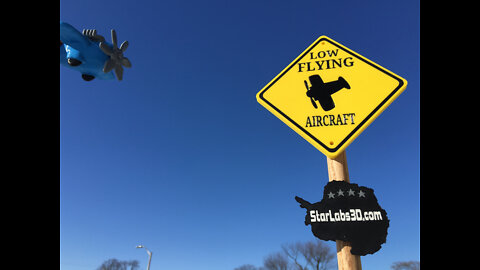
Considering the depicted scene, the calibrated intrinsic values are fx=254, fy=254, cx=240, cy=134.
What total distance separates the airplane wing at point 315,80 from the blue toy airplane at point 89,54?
152 inches

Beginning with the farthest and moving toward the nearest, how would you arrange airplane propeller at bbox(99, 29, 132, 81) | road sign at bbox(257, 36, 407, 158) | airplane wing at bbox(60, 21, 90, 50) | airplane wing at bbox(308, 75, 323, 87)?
airplane propeller at bbox(99, 29, 132, 81) → airplane wing at bbox(60, 21, 90, 50) → airplane wing at bbox(308, 75, 323, 87) → road sign at bbox(257, 36, 407, 158)

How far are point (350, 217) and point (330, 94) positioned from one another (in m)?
0.69

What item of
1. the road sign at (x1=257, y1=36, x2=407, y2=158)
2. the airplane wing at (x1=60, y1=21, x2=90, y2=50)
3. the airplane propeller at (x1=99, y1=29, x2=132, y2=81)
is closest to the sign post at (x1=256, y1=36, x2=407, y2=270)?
the road sign at (x1=257, y1=36, x2=407, y2=158)

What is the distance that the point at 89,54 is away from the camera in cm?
412

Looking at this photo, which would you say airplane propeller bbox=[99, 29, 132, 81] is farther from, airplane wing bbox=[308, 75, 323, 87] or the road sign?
airplane wing bbox=[308, 75, 323, 87]

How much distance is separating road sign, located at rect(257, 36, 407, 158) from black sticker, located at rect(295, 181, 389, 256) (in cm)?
24

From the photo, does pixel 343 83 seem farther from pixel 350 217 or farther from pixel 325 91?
pixel 350 217

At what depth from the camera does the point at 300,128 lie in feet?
5.03

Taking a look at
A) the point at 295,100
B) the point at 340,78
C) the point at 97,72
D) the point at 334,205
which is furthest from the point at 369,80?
the point at 97,72

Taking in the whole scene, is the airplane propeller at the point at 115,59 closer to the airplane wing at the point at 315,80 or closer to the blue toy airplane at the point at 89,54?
the blue toy airplane at the point at 89,54

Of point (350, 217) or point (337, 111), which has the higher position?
point (337, 111)

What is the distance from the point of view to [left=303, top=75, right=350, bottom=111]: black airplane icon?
4.87 ft

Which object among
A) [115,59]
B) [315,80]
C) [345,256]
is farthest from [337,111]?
[115,59]
